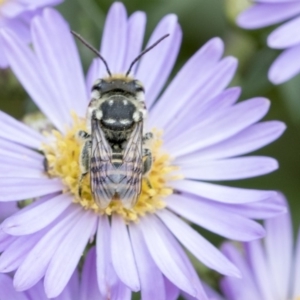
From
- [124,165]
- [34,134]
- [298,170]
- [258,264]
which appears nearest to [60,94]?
[34,134]

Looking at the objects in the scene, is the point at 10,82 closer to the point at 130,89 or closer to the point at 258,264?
the point at 130,89

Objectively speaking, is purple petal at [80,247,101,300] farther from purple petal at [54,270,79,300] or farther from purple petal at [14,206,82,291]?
purple petal at [14,206,82,291]

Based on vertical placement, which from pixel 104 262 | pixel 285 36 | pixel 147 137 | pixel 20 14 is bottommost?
pixel 104 262

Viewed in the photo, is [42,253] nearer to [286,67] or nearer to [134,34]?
[134,34]

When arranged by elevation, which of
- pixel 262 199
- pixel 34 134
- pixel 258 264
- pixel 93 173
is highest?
pixel 34 134

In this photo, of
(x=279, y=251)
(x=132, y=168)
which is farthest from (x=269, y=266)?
(x=132, y=168)

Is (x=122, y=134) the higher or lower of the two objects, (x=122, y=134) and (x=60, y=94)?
the lower

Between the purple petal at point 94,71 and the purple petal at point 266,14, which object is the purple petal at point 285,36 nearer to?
the purple petal at point 266,14

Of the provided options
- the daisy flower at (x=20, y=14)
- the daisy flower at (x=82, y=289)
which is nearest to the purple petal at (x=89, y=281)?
the daisy flower at (x=82, y=289)
